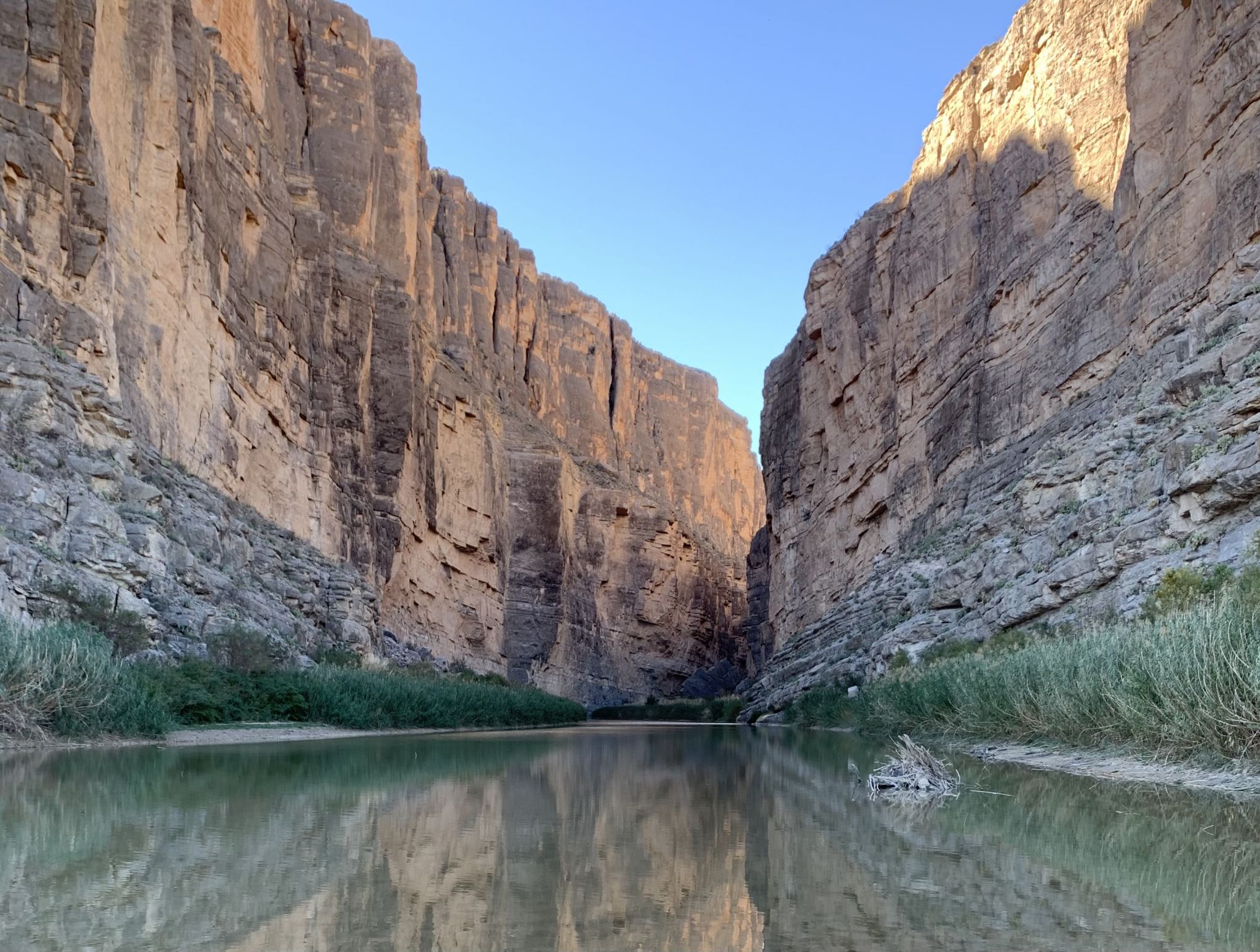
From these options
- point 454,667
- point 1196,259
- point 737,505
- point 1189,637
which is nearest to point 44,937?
point 1189,637

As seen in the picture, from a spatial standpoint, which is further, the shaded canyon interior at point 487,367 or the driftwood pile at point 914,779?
the shaded canyon interior at point 487,367

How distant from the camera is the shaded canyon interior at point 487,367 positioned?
19594 millimetres

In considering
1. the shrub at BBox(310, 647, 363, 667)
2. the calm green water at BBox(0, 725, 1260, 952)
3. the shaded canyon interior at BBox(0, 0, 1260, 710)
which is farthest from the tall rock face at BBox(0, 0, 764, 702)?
the calm green water at BBox(0, 725, 1260, 952)

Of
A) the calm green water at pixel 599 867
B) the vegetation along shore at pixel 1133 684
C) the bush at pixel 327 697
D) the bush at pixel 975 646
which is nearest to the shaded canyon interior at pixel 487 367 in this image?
the bush at pixel 975 646

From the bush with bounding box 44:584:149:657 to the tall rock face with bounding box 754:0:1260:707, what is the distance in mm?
15878

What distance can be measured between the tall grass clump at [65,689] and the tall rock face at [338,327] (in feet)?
30.2

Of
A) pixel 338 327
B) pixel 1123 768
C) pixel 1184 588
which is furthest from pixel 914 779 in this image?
pixel 338 327

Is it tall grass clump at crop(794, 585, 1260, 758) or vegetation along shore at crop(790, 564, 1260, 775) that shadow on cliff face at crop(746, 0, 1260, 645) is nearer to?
vegetation along shore at crop(790, 564, 1260, 775)

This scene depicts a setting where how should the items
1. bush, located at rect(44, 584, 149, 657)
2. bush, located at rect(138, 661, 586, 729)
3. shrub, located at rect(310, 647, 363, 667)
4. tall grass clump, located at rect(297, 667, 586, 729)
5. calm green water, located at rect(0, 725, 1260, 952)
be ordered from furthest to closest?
shrub, located at rect(310, 647, 363, 667), tall grass clump, located at rect(297, 667, 586, 729), bush, located at rect(138, 661, 586, 729), bush, located at rect(44, 584, 149, 657), calm green water, located at rect(0, 725, 1260, 952)

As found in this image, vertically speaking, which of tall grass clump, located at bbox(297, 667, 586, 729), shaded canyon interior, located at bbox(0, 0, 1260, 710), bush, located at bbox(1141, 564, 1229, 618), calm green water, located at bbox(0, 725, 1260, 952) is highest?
shaded canyon interior, located at bbox(0, 0, 1260, 710)

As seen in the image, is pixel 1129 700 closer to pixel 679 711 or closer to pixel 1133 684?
pixel 1133 684

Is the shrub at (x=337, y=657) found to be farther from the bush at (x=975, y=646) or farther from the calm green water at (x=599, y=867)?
the calm green water at (x=599, y=867)

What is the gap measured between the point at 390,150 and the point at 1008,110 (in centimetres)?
2747

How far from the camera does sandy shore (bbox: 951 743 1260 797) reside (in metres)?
8.55
